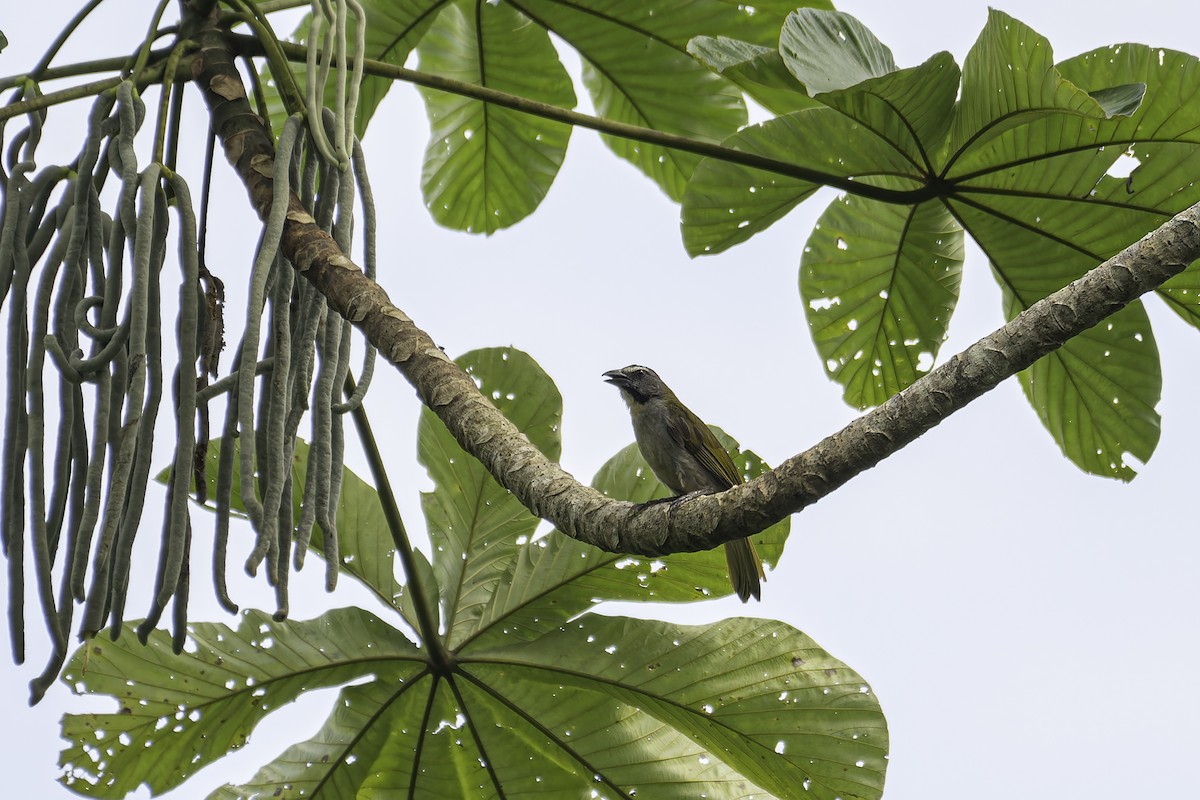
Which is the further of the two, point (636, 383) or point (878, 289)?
point (636, 383)

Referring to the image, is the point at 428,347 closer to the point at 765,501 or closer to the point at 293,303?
the point at 293,303

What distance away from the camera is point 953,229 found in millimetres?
3545

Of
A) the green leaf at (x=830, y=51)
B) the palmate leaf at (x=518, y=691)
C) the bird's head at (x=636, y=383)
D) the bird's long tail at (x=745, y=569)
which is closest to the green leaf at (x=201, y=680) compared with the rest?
the palmate leaf at (x=518, y=691)

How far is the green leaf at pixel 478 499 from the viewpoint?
10.1 ft

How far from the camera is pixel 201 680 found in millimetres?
2949

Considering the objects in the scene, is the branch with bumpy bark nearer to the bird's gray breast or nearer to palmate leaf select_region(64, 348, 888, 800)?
palmate leaf select_region(64, 348, 888, 800)

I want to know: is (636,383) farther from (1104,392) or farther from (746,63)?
(746,63)

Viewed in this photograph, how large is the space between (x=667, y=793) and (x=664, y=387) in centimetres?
156

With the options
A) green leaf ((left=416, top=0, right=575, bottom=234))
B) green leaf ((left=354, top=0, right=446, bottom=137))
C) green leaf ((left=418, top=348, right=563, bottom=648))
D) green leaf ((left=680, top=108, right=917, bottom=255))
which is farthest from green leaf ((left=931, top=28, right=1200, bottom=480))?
green leaf ((left=354, top=0, right=446, bottom=137))

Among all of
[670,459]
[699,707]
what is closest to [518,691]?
[699,707]

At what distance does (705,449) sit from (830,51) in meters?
1.41

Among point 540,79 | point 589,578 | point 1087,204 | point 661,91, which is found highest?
point 540,79

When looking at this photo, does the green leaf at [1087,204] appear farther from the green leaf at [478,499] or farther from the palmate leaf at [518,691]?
the green leaf at [478,499]

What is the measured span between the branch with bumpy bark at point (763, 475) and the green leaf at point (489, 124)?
188 centimetres
